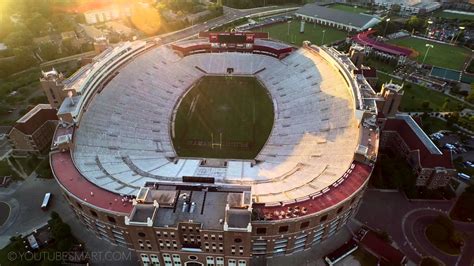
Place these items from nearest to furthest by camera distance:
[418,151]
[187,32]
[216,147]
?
[418,151], [216,147], [187,32]

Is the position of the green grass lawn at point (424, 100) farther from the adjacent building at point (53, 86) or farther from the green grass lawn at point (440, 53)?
the adjacent building at point (53, 86)

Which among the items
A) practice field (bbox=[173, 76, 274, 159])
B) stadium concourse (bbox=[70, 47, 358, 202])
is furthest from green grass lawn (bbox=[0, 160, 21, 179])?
practice field (bbox=[173, 76, 274, 159])

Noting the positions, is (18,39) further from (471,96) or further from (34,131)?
(471,96)

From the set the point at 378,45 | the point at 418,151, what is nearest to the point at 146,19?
the point at 378,45

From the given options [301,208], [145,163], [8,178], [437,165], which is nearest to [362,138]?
[437,165]

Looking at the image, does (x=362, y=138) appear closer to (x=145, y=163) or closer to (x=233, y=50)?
(x=145, y=163)

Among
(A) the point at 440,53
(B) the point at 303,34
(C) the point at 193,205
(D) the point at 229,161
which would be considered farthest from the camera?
(B) the point at 303,34

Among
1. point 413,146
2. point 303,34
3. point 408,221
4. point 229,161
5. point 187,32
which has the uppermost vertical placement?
point 187,32
